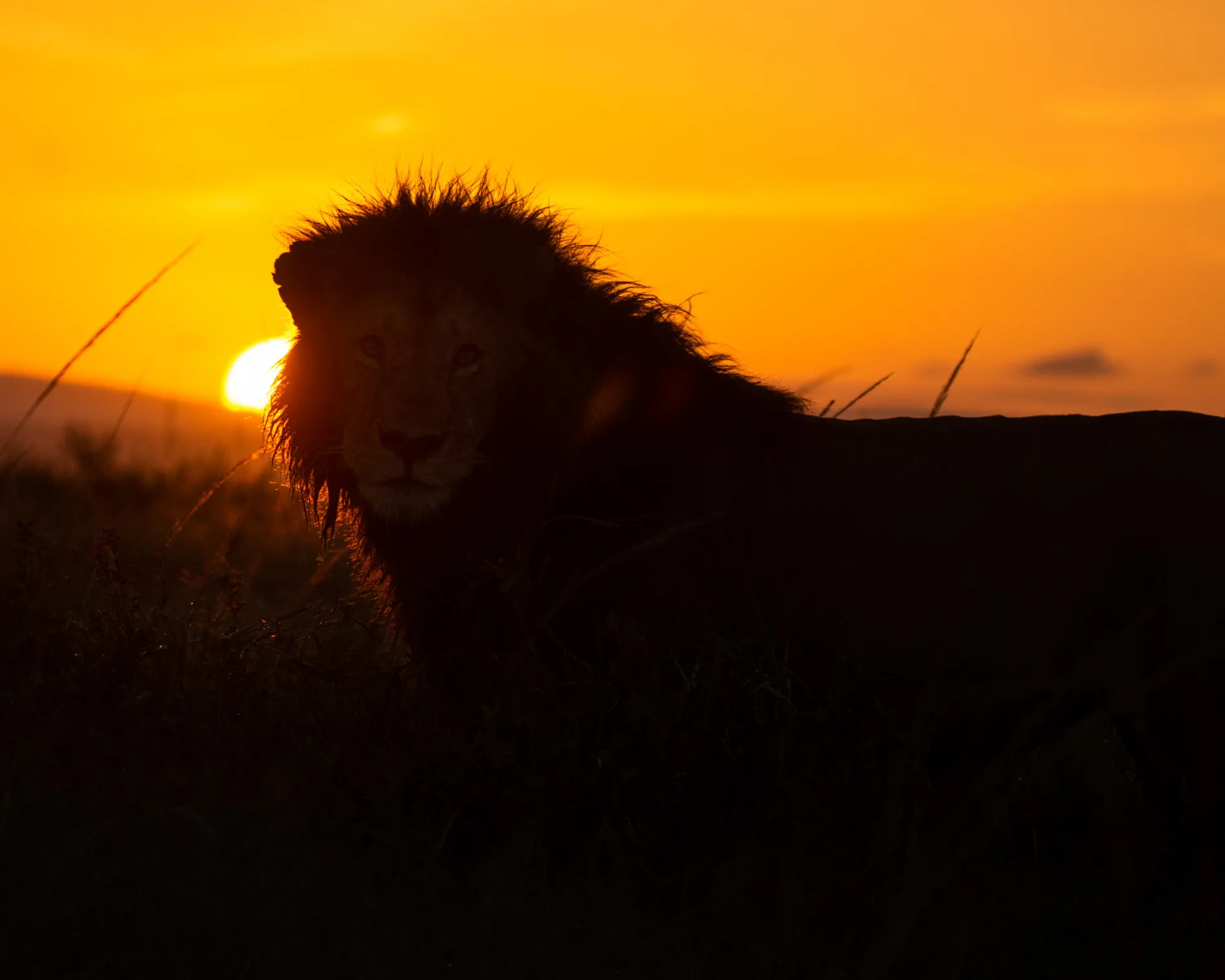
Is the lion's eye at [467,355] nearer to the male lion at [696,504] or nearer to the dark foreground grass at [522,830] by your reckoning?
the male lion at [696,504]

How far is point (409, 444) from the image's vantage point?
4668mm

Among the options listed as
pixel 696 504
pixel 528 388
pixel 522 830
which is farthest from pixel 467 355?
pixel 522 830

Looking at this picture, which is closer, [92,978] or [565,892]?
[92,978]

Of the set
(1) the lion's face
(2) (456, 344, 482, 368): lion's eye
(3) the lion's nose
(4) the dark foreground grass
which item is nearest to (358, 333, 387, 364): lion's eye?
(1) the lion's face

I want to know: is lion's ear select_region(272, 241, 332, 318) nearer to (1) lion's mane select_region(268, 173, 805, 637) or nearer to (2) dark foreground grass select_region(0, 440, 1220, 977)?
(1) lion's mane select_region(268, 173, 805, 637)

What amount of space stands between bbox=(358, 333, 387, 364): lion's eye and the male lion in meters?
0.01

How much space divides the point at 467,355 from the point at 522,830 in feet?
6.05

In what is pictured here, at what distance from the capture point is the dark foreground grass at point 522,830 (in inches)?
131

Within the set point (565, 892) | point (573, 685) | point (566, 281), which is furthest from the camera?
point (566, 281)

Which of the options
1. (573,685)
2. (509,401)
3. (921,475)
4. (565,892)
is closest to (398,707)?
(573,685)

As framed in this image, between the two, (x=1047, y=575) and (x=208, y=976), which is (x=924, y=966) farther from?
(x=208, y=976)

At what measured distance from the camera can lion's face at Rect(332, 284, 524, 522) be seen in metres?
4.70

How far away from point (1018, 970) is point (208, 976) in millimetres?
2183

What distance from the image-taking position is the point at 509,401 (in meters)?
5.03
